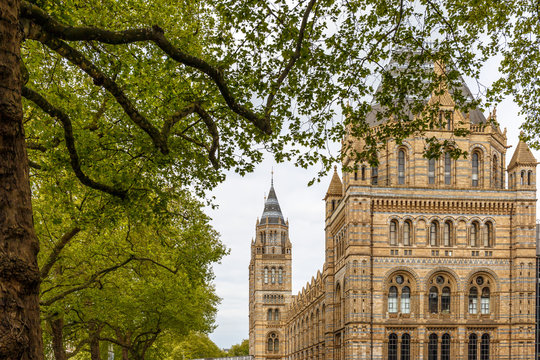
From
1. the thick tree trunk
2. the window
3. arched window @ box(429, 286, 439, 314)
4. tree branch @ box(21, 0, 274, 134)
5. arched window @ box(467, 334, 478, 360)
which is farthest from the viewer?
the window

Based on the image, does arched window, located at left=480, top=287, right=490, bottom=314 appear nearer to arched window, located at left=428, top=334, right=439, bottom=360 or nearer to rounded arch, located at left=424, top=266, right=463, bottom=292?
rounded arch, located at left=424, top=266, right=463, bottom=292

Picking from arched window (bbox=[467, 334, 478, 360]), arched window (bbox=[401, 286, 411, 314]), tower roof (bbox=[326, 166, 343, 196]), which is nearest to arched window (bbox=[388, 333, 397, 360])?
arched window (bbox=[401, 286, 411, 314])

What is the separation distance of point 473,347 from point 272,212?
75.1 m

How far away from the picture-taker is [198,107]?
1134 cm

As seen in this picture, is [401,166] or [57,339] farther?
[401,166]

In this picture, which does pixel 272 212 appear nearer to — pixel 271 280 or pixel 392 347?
pixel 271 280

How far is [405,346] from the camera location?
44156mm

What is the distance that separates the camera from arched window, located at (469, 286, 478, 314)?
44.8m

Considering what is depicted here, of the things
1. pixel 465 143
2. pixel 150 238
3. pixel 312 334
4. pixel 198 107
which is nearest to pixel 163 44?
pixel 198 107

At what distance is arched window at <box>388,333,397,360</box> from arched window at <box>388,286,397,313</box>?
1.76m

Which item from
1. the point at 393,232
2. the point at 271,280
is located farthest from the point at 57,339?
the point at 271,280

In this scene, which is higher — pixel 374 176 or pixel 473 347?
pixel 374 176

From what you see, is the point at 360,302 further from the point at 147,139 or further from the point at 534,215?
the point at 147,139

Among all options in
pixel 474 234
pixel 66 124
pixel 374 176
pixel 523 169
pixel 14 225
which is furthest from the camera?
pixel 374 176
